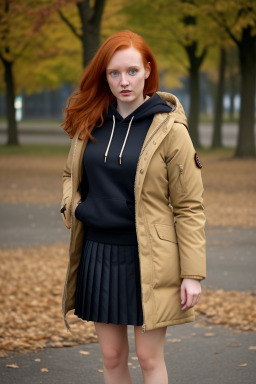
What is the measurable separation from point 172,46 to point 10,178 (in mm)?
13082

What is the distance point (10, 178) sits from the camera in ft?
58.0

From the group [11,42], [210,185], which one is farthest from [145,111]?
[11,42]

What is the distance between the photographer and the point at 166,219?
319 centimetres

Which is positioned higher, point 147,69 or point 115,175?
point 147,69

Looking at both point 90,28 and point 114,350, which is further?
point 90,28

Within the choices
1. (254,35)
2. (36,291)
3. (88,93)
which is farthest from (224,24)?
(88,93)

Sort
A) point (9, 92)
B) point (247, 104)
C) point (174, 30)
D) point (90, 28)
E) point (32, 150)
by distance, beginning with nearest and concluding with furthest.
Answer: point (90, 28) < point (247, 104) < point (174, 30) < point (32, 150) < point (9, 92)

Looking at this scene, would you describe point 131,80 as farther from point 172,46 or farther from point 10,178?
point 172,46

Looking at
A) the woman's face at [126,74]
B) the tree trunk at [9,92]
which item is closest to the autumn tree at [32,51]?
the tree trunk at [9,92]

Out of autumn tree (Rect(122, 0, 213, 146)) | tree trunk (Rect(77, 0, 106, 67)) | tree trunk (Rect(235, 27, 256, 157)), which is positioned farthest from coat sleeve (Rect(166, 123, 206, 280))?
tree trunk (Rect(235, 27, 256, 157))

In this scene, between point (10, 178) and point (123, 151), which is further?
point (10, 178)

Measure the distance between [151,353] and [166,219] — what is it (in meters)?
0.60

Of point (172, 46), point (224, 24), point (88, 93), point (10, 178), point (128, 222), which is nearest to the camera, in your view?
point (128, 222)

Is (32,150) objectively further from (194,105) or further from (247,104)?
(247,104)
